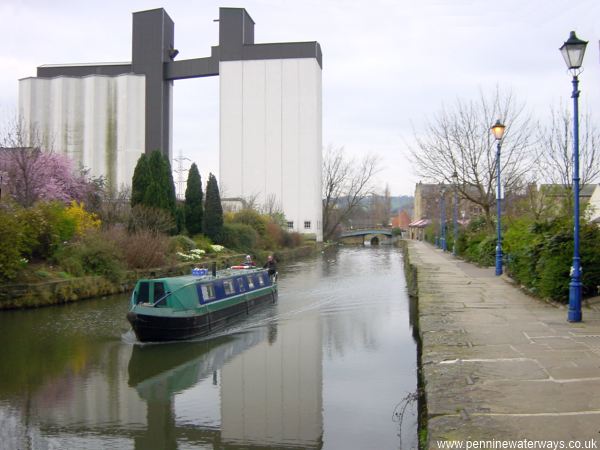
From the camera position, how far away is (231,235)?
4125cm

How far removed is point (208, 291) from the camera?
54.5 feet

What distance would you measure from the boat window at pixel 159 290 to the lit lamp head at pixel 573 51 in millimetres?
10107

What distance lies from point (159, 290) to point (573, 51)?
1036 centimetres

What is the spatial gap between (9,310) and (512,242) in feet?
50.7

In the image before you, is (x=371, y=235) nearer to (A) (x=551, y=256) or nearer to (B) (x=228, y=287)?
(B) (x=228, y=287)

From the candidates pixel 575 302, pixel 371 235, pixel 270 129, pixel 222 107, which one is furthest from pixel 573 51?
pixel 371 235

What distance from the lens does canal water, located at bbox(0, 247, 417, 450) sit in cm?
809

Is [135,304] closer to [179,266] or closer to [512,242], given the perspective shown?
[512,242]

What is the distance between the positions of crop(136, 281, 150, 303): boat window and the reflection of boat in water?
4.36 feet

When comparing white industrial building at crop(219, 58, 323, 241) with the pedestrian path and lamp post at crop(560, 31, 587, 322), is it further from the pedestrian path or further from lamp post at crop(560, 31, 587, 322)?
lamp post at crop(560, 31, 587, 322)

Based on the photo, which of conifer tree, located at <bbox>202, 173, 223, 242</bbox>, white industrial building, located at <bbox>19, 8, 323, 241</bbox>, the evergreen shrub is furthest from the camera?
white industrial building, located at <bbox>19, 8, 323, 241</bbox>

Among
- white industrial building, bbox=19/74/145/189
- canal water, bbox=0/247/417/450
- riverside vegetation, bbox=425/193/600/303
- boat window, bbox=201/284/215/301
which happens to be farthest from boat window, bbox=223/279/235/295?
white industrial building, bbox=19/74/145/189

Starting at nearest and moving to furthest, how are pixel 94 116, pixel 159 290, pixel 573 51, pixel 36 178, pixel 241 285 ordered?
pixel 573 51, pixel 159 290, pixel 241 285, pixel 36 178, pixel 94 116

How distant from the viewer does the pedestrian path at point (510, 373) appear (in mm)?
5219
